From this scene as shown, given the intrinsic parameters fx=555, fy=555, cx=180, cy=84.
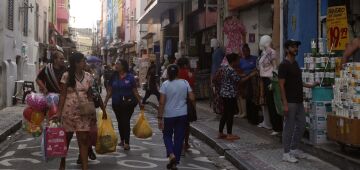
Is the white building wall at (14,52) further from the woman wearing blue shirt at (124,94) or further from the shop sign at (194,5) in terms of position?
the woman wearing blue shirt at (124,94)

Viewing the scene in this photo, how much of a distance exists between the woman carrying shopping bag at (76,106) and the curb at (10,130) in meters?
4.81

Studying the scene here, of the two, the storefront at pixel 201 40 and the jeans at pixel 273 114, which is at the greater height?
the storefront at pixel 201 40

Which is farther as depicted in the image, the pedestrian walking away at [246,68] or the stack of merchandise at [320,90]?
the pedestrian walking away at [246,68]

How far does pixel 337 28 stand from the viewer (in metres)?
9.05

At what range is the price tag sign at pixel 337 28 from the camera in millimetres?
8789

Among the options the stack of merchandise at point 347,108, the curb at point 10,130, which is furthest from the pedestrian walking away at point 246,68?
the curb at point 10,130

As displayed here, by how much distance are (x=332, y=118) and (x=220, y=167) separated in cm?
191

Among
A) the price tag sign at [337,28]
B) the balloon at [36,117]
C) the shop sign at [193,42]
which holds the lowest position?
the balloon at [36,117]

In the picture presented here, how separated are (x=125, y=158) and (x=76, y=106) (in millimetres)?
2297

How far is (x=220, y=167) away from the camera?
8.80 meters

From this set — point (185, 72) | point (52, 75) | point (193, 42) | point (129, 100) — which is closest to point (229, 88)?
point (185, 72)

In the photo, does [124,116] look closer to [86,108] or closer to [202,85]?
[86,108]

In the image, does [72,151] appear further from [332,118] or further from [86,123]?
[332,118]

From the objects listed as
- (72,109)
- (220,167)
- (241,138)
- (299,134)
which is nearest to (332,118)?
(299,134)
